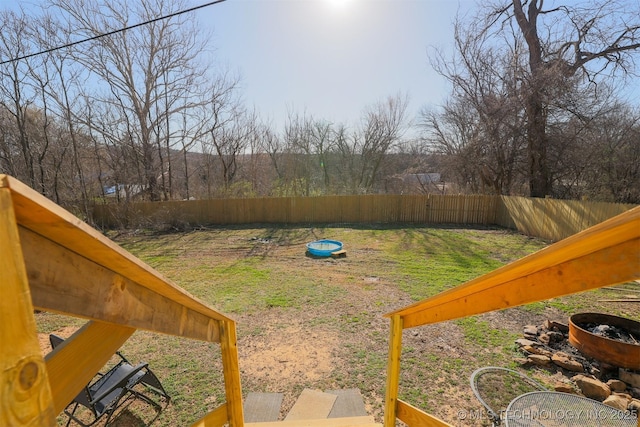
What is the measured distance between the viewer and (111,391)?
245cm

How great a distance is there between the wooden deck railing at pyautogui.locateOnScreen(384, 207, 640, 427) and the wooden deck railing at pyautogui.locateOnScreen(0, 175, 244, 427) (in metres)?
0.94

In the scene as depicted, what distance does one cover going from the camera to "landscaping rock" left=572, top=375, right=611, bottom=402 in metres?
2.71

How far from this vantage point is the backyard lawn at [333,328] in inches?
119

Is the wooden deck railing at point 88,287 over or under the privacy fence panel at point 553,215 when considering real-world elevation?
over

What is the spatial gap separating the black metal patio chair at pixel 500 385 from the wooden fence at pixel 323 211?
1013 cm

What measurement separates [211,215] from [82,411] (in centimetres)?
1134

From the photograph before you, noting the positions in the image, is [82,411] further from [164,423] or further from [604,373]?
[604,373]

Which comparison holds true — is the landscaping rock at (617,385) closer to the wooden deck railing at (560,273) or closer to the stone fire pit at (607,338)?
the stone fire pit at (607,338)

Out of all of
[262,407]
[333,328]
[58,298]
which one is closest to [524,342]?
[333,328]

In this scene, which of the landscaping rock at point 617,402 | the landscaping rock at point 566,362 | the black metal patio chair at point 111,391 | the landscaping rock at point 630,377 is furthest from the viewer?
the landscaping rock at point 566,362

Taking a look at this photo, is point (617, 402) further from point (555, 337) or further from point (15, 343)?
point (15, 343)

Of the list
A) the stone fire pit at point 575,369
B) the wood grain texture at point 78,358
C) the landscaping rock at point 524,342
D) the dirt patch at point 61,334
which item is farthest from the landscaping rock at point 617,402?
the dirt patch at point 61,334

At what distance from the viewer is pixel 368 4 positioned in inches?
209

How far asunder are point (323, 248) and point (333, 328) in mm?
4543
